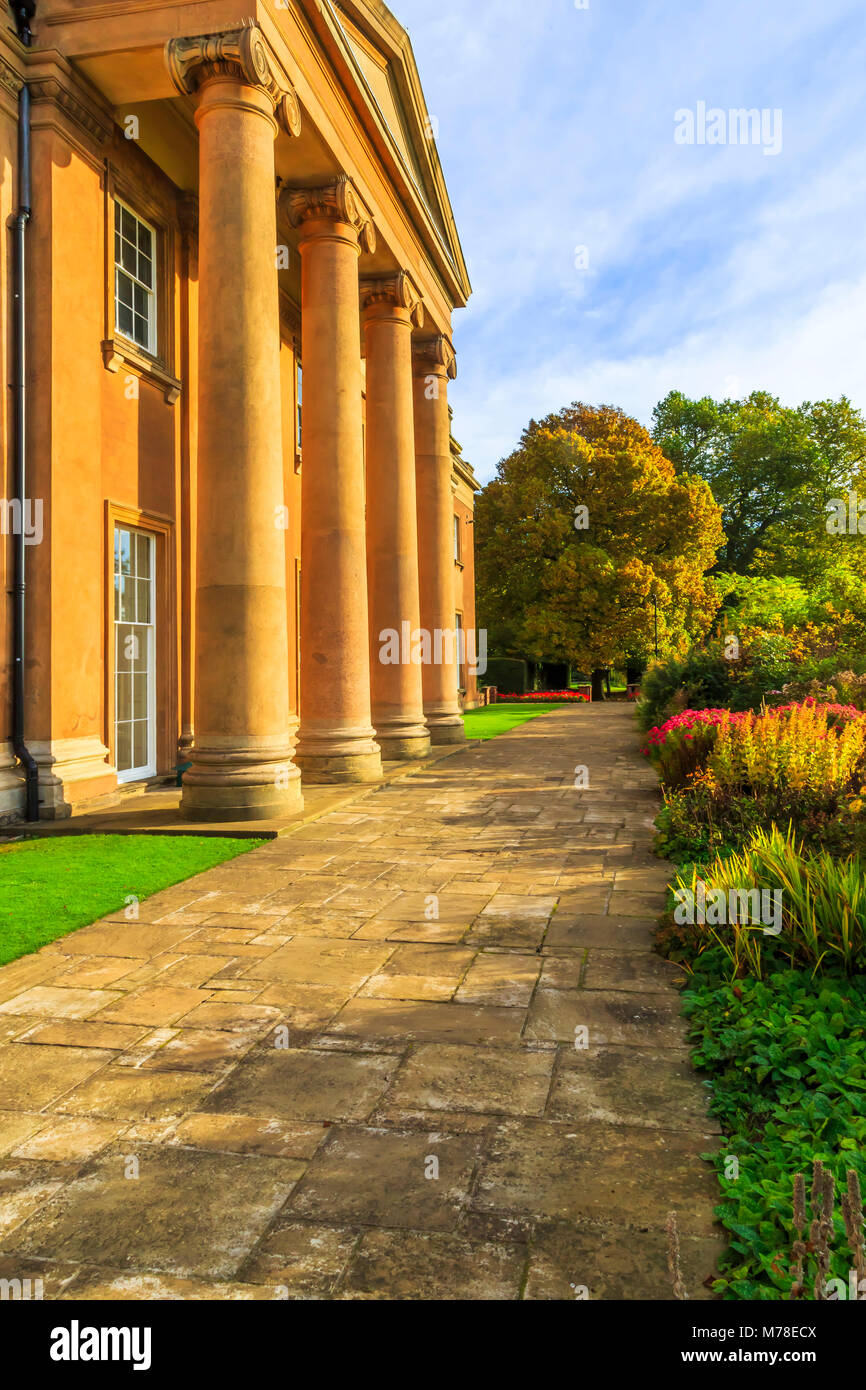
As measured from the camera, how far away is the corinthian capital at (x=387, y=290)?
1634 cm

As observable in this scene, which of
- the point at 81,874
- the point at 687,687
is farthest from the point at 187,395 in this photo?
the point at 687,687

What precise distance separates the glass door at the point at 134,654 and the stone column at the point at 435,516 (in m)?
8.05

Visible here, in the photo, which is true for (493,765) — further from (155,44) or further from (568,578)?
(568,578)

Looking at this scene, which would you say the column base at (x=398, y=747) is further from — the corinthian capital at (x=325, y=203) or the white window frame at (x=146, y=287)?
the corinthian capital at (x=325, y=203)

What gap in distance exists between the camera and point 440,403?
1998 centimetres

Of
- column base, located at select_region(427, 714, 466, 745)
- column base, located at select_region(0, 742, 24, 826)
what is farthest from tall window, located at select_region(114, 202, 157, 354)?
column base, located at select_region(427, 714, 466, 745)

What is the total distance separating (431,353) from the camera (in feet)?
64.8

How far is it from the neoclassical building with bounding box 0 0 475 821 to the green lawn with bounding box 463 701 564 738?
307 inches

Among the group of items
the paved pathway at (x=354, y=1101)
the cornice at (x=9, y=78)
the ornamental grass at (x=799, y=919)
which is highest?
the cornice at (x=9, y=78)

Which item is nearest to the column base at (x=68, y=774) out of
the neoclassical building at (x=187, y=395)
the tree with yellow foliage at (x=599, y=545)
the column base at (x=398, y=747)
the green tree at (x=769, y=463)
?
the neoclassical building at (x=187, y=395)

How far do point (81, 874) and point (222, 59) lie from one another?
8706 millimetres

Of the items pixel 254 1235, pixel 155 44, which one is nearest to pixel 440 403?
pixel 155 44

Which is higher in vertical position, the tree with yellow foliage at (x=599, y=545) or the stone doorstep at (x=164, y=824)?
the tree with yellow foliage at (x=599, y=545)

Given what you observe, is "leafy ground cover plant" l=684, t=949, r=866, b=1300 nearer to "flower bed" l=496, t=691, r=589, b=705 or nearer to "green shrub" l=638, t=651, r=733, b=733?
"green shrub" l=638, t=651, r=733, b=733
